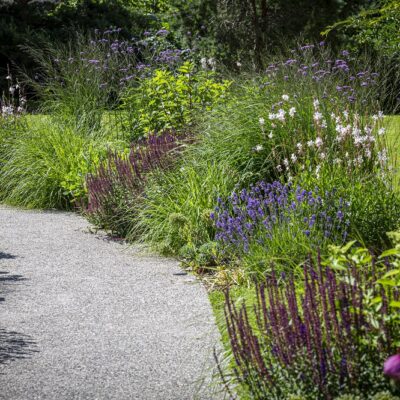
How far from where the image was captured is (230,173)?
271 inches

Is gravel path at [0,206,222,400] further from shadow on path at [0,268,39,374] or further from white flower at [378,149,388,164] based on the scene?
white flower at [378,149,388,164]

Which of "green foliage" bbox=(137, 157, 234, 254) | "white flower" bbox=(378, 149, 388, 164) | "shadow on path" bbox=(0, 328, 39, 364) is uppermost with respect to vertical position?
"white flower" bbox=(378, 149, 388, 164)

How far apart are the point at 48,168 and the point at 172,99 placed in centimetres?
172

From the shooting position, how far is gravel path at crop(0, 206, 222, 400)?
392 centimetres

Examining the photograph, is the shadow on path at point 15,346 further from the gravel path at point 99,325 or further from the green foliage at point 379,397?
the green foliage at point 379,397

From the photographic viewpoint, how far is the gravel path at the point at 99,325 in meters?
3.92

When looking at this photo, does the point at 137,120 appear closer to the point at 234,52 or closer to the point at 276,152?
the point at 276,152

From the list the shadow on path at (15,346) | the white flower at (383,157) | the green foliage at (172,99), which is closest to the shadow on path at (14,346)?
the shadow on path at (15,346)

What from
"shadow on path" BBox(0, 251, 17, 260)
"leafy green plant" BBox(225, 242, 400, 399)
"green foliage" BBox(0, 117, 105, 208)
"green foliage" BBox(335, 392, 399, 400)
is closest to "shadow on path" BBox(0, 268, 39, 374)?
"leafy green plant" BBox(225, 242, 400, 399)

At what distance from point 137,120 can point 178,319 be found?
4.99 metres

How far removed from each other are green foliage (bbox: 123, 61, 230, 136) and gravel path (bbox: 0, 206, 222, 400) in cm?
231

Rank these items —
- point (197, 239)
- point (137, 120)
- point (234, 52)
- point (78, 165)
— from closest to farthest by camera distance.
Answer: point (197, 239)
point (78, 165)
point (137, 120)
point (234, 52)

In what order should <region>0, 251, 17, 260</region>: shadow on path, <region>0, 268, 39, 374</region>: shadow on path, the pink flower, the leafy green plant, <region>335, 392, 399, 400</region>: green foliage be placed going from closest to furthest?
the pink flower, <region>335, 392, 399, 400</region>: green foliage, the leafy green plant, <region>0, 268, 39, 374</region>: shadow on path, <region>0, 251, 17, 260</region>: shadow on path

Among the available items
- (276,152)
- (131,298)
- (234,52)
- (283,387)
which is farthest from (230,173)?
(234,52)
